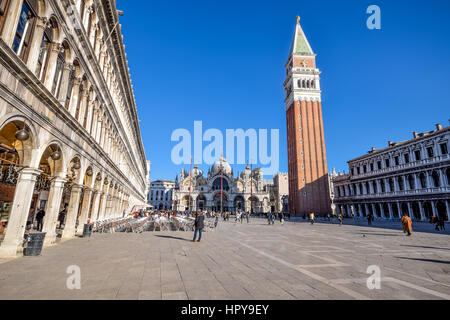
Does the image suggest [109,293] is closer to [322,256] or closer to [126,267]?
[126,267]

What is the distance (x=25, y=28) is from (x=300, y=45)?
66.5m

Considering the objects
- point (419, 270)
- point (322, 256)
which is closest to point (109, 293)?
point (322, 256)

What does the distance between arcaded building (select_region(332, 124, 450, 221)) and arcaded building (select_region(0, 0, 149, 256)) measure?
4090 cm

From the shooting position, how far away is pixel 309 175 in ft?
170

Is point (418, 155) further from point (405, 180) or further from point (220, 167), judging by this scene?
point (220, 167)

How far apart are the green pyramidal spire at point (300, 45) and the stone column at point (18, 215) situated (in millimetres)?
64382

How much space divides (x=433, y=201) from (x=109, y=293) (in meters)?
42.2

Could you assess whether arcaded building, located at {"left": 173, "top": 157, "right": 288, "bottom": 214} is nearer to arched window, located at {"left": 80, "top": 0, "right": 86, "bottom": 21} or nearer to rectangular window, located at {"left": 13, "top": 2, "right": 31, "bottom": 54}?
arched window, located at {"left": 80, "top": 0, "right": 86, "bottom": 21}

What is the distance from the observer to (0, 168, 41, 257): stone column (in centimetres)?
671

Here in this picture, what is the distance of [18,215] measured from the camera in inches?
271

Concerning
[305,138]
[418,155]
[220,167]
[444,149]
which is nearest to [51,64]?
[444,149]

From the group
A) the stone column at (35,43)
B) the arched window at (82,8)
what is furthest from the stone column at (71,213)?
the arched window at (82,8)

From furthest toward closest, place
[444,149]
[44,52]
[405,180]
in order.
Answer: [405,180], [444,149], [44,52]

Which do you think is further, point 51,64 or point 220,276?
point 51,64
